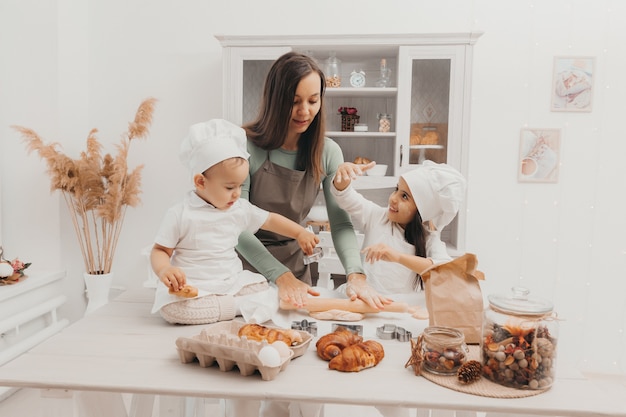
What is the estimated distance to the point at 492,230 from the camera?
3.53 metres

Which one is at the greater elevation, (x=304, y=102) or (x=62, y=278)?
(x=304, y=102)

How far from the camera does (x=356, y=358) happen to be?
3.67ft

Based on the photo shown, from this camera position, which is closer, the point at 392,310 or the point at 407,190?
the point at 392,310

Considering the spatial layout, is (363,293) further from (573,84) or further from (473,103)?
(573,84)

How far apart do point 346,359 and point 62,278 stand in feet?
9.77

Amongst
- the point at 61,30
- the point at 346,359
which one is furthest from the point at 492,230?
the point at 61,30

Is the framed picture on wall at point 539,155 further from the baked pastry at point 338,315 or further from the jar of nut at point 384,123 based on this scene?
the baked pastry at point 338,315

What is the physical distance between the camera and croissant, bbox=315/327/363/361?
45.8 inches

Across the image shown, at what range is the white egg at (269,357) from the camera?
1050mm

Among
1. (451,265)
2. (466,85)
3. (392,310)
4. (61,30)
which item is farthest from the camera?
(61,30)

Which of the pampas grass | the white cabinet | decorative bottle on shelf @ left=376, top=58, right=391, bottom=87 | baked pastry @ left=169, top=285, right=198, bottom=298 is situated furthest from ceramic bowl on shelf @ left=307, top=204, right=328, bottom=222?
baked pastry @ left=169, top=285, right=198, bottom=298

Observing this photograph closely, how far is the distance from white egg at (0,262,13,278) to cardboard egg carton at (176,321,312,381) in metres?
2.23

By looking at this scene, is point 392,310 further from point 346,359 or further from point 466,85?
point 466,85

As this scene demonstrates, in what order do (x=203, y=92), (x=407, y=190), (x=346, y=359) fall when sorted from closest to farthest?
(x=346, y=359)
(x=407, y=190)
(x=203, y=92)
